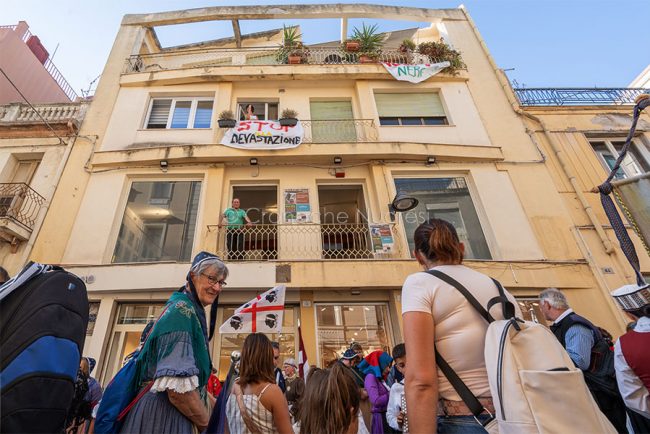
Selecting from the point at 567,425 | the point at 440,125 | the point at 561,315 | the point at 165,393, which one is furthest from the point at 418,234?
the point at 440,125

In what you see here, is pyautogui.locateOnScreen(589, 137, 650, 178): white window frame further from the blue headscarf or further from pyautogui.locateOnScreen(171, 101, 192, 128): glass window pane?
pyautogui.locateOnScreen(171, 101, 192, 128): glass window pane

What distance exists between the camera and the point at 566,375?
129 cm

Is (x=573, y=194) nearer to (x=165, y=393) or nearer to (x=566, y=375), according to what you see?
(x=566, y=375)

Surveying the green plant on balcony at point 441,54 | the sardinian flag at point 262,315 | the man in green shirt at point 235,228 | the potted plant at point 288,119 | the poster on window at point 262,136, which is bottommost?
the sardinian flag at point 262,315

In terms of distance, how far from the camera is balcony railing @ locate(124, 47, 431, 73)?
39.0 feet

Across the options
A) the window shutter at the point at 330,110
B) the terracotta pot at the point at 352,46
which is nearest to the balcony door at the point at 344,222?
the window shutter at the point at 330,110

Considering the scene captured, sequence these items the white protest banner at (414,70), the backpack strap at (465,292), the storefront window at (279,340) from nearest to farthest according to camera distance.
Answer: the backpack strap at (465,292) < the storefront window at (279,340) < the white protest banner at (414,70)

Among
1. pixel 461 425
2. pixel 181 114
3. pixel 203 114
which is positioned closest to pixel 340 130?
pixel 203 114

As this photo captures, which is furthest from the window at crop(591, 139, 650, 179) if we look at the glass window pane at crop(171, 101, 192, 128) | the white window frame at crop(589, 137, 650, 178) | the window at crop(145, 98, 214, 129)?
the glass window pane at crop(171, 101, 192, 128)

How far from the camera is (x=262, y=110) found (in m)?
11.3

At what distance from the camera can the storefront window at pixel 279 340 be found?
755cm

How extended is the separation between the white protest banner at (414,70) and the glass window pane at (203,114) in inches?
246

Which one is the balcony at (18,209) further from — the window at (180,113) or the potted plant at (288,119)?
the potted plant at (288,119)

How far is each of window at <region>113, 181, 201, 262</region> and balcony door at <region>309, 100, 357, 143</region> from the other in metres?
4.10
